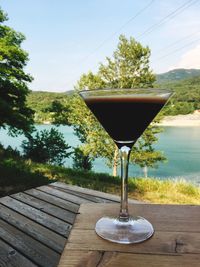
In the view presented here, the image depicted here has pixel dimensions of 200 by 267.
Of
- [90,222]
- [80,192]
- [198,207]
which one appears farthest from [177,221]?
[80,192]

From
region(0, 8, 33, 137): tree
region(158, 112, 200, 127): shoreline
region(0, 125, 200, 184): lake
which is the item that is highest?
region(158, 112, 200, 127): shoreline

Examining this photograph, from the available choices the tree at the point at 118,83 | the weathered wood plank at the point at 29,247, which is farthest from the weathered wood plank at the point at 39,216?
the tree at the point at 118,83

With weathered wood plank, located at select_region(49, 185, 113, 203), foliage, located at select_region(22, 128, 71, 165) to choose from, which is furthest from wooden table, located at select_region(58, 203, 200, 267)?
foliage, located at select_region(22, 128, 71, 165)

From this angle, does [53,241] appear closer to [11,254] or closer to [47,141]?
[11,254]

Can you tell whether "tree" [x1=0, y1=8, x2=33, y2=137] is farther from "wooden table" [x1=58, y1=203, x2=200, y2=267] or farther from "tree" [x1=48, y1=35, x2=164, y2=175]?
"wooden table" [x1=58, y1=203, x2=200, y2=267]

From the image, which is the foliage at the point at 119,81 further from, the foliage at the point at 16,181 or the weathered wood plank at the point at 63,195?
the weathered wood plank at the point at 63,195

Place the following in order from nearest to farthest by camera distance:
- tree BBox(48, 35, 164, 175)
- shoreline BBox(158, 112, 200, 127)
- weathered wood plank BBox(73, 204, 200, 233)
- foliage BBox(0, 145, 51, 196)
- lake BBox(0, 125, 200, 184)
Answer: weathered wood plank BBox(73, 204, 200, 233), foliage BBox(0, 145, 51, 196), tree BBox(48, 35, 164, 175), lake BBox(0, 125, 200, 184), shoreline BBox(158, 112, 200, 127)

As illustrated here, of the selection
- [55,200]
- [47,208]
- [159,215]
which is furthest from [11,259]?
[159,215]
